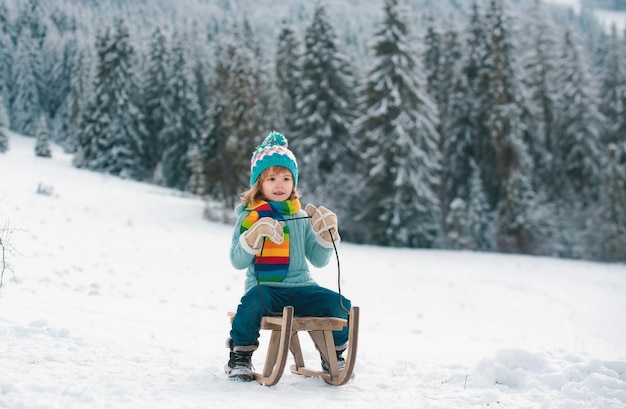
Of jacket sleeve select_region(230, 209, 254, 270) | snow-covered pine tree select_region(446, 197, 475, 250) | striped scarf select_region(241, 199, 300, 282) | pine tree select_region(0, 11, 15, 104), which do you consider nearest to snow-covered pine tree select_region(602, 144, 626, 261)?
snow-covered pine tree select_region(446, 197, 475, 250)

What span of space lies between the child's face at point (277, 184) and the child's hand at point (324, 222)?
221 millimetres

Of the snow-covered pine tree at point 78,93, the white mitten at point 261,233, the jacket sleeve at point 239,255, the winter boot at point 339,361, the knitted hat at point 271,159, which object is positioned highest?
the snow-covered pine tree at point 78,93

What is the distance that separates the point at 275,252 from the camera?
4164 mm

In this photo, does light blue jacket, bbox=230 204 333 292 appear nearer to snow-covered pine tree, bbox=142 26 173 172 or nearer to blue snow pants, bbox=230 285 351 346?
blue snow pants, bbox=230 285 351 346

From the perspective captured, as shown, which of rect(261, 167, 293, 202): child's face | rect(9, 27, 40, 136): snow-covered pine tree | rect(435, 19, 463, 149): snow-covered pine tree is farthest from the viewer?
rect(435, 19, 463, 149): snow-covered pine tree

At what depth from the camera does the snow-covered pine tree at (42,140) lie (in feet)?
114

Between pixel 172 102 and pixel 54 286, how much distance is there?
3863 cm

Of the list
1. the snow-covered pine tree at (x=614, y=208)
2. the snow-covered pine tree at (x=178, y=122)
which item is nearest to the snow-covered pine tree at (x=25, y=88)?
the snow-covered pine tree at (x=178, y=122)

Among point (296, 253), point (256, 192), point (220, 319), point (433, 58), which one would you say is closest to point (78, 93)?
point (433, 58)

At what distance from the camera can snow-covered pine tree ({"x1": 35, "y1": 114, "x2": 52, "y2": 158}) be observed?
34.7m

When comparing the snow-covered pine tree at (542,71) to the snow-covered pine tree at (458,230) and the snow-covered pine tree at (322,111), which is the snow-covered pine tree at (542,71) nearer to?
the snow-covered pine tree at (458,230)

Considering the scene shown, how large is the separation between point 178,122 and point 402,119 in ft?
75.9

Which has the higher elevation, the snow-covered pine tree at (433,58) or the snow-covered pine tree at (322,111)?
the snow-covered pine tree at (433,58)

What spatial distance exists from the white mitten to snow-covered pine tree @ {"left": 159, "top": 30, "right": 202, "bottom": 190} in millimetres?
40580
